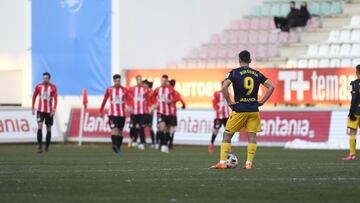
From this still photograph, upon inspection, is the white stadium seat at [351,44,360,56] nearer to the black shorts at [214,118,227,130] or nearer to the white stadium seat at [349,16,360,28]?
the white stadium seat at [349,16,360,28]

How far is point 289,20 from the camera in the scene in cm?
3319

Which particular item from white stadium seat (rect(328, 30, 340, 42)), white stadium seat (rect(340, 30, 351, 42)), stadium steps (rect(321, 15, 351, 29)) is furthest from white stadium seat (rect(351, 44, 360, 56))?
stadium steps (rect(321, 15, 351, 29))

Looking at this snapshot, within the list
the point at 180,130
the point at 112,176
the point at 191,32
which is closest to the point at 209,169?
the point at 112,176

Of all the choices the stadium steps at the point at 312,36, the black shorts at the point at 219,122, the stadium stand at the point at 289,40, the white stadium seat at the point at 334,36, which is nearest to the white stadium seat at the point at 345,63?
the stadium stand at the point at 289,40

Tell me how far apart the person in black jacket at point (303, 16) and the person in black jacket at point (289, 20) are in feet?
0.41

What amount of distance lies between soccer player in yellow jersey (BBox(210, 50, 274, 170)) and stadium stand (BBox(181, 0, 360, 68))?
16.1 metres

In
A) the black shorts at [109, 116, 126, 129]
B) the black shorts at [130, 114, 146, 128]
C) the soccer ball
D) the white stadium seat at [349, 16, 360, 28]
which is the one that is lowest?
the black shorts at [130, 114, 146, 128]

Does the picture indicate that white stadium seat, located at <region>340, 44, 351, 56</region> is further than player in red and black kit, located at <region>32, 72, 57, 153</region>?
Yes

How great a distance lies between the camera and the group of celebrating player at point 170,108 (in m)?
15.9

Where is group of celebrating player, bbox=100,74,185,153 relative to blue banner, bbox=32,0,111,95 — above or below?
below

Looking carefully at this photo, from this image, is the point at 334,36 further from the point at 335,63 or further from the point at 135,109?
the point at 135,109

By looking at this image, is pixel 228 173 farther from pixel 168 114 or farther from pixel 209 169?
pixel 168 114

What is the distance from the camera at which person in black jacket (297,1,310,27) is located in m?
32.9

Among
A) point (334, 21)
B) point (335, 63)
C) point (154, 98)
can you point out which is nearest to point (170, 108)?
point (154, 98)
